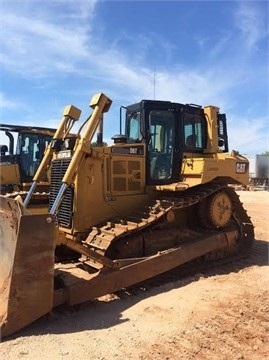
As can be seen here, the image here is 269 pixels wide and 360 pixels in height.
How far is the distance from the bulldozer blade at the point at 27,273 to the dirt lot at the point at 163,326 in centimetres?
20

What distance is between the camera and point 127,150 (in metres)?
7.46

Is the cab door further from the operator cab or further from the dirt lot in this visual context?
the dirt lot

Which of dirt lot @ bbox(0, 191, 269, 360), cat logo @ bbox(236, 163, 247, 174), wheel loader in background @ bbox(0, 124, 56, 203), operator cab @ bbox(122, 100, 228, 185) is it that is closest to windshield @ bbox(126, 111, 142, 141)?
operator cab @ bbox(122, 100, 228, 185)

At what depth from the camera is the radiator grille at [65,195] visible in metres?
7.07

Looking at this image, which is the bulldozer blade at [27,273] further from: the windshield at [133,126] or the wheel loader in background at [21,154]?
the wheel loader in background at [21,154]

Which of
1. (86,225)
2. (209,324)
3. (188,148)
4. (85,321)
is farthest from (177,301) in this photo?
(188,148)

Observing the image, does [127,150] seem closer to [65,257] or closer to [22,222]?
[65,257]

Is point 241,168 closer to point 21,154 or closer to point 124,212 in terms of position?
point 124,212

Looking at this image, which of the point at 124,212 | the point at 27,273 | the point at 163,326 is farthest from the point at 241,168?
the point at 27,273

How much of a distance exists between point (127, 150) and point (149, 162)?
1.77 ft

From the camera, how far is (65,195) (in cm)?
717

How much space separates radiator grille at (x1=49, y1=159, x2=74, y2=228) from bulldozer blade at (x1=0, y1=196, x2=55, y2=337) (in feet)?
5.85

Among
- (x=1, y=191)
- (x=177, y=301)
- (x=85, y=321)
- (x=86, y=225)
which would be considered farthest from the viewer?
(x=1, y=191)

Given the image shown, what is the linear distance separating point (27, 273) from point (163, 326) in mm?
1705
